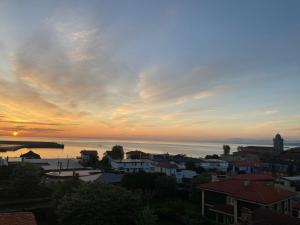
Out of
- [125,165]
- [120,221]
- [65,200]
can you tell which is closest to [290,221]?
[120,221]

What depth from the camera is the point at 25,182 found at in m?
40.1

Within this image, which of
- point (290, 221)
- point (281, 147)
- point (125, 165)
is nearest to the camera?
point (290, 221)

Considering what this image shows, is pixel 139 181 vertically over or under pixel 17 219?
under

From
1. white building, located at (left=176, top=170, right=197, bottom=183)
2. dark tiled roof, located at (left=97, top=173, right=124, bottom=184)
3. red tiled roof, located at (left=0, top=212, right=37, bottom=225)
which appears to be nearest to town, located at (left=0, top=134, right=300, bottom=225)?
red tiled roof, located at (left=0, top=212, right=37, bottom=225)

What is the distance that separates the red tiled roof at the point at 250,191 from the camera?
93.4 feet

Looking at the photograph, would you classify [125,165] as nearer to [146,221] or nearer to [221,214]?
[221,214]

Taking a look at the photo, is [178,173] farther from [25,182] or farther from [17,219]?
[17,219]

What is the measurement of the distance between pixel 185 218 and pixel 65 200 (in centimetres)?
1264

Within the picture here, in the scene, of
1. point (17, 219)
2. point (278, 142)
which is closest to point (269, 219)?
point (17, 219)

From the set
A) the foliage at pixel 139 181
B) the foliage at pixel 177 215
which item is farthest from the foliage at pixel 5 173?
the foliage at pixel 177 215

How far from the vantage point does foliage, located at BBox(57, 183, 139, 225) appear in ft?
75.0

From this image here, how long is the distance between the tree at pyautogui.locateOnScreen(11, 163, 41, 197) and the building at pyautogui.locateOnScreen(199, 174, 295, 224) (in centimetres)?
2154

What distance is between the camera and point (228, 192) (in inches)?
1216

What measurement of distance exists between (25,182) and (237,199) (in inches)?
1032
